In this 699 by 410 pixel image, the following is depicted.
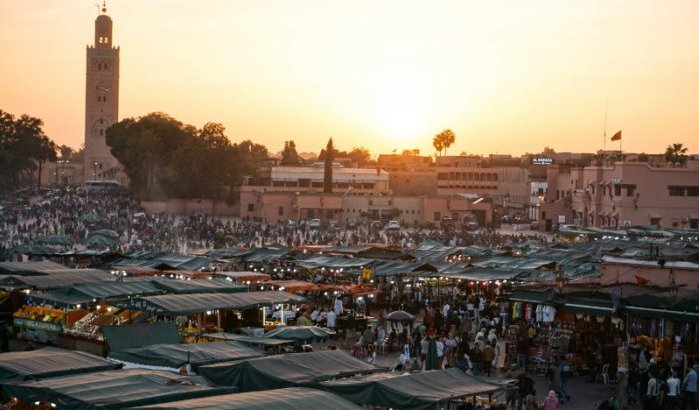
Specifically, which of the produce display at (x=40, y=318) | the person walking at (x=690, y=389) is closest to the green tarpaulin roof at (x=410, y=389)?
the person walking at (x=690, y=389)

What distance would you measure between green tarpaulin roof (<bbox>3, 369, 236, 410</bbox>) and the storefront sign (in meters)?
9.21

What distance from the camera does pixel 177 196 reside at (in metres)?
87.1

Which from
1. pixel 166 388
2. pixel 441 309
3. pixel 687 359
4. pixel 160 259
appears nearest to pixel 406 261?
pixel 441 309

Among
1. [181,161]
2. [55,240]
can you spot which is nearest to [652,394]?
[55,240]

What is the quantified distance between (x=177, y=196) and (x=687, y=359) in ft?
230

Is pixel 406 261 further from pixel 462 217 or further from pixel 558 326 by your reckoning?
pixel 462 217

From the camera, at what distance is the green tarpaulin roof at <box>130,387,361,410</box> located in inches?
442

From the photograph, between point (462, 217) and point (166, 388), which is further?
point (462, 217)

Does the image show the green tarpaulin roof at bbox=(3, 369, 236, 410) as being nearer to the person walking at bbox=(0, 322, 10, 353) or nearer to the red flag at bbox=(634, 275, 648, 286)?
the person walking at bbox=(0, 322, 10, 353)

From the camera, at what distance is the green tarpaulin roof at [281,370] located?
14.0 meters

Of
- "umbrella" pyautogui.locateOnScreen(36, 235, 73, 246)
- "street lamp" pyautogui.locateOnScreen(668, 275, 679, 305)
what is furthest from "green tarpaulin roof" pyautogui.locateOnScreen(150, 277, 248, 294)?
"umbrella" pyautogui.locateOnScreen(36, 235, 73, 246)

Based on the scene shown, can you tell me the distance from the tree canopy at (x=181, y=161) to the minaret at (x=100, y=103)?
35222 millimetres

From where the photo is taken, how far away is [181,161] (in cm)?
8688

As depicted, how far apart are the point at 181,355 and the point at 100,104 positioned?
12206cm
